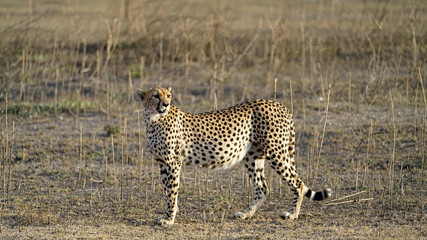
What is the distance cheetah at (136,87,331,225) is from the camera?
6.52m

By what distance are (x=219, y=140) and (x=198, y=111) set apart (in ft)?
15.1

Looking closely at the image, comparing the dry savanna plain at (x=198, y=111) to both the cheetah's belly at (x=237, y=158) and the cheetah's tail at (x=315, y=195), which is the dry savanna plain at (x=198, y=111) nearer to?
the cheetah's tail at (x=315, y=195)

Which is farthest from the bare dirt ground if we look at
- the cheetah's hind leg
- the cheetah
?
the cheetah

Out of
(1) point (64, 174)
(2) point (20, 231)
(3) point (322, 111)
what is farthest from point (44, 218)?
(3) point (322, 111)

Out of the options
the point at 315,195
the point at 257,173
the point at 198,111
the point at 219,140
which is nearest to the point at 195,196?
the point at 257,173

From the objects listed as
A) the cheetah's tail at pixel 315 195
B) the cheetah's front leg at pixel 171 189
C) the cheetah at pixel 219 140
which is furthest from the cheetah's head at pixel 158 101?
the cheetah's tail at pixel 315 195

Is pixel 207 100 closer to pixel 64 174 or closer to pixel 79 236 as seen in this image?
pixel 64 174

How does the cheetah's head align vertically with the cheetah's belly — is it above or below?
above

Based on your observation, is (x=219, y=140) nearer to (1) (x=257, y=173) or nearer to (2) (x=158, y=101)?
(1) (x=257, y=173)

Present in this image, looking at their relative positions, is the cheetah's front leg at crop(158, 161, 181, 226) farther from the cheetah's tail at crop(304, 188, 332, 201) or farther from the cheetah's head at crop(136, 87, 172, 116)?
the cheetah's tail at crop(304, 188, 332, 201)

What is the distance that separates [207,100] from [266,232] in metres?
5.84

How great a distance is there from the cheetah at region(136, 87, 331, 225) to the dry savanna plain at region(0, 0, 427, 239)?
A: 31 centimetres

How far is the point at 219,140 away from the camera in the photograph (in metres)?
6.63

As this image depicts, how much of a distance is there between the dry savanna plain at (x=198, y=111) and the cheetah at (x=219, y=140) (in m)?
0.31
